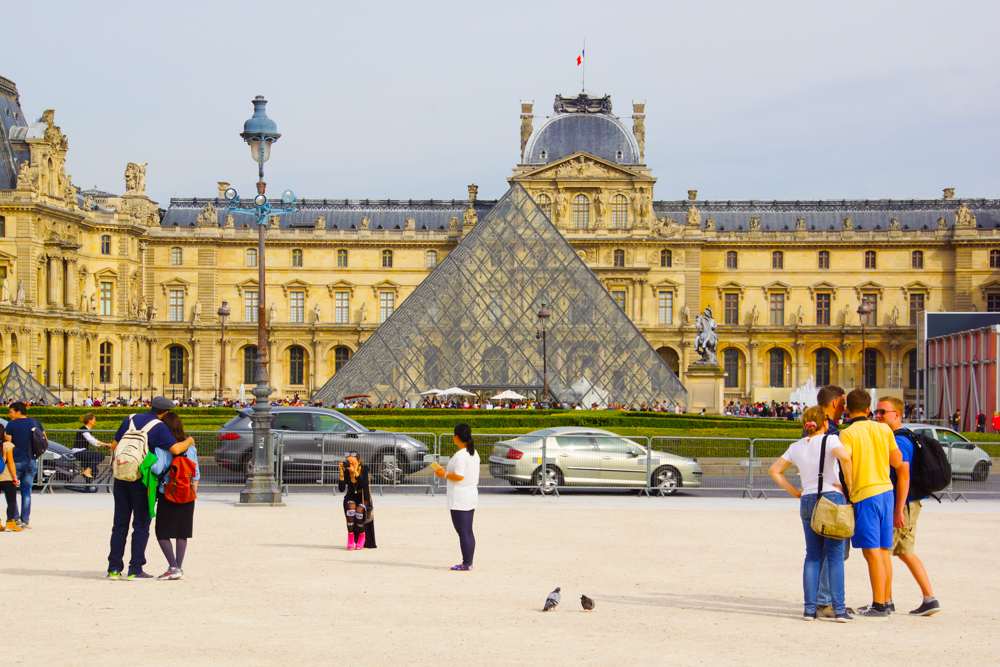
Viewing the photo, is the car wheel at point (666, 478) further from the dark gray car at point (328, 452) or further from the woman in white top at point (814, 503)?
the woman in white top at point (814, 503)

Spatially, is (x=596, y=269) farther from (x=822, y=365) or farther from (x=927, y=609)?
(x=927, y=609)

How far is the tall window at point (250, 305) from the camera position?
60466mm

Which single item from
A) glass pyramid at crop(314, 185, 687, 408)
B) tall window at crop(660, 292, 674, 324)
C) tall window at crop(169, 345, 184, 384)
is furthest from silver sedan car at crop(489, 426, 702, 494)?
tall window at crop(169, 345, 184, 384)

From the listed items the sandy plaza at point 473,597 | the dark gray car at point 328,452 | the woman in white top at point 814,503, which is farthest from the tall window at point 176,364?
the woman in white top at point 814,503

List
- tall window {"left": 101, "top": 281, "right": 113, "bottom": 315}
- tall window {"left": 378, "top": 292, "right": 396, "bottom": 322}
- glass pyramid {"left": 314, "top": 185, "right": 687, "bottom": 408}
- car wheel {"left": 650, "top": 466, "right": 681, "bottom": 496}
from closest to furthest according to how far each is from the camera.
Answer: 1. car wheel {"left": 650, "top": 466, "right": 681, "bottom": 496}
2. glass pyramid {"left": 314, "top": 185, "right": 687, "bottom": 408}
3. tall window {"left": 101, "top": 281, "right": 113, "bottom": 315}
4. tall window {"left": 378, "top": 292, "right": 396, "bottom": 322}

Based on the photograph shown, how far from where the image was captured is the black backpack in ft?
27.7

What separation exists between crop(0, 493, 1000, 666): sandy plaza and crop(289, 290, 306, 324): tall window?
154 feet

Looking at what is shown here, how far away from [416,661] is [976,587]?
531 cm

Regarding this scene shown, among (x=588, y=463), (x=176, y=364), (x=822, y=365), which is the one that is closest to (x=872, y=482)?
(x=588, y=463)

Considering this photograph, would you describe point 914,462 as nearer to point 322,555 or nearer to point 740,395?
point 322,555

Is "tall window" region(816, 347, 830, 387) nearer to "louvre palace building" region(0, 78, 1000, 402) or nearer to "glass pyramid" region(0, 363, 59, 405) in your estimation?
"louvre palace building" region(0, 78, 1000, 402)

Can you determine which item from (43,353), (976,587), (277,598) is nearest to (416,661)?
(277,598)

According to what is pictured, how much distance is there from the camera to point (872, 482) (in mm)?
7914

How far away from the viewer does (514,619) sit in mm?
8109
